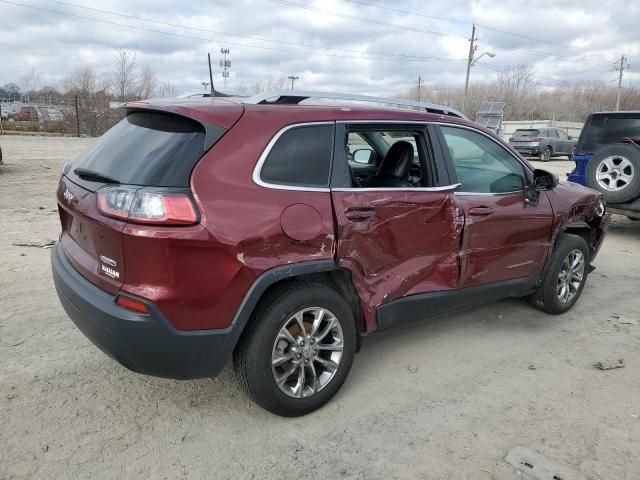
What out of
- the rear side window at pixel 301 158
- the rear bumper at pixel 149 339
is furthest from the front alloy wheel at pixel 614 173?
the rear bumper at pixel 149 339

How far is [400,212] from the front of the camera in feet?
10.5

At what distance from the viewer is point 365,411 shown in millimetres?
3043

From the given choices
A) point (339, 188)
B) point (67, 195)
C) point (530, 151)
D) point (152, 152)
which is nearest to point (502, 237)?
point (339, 188)

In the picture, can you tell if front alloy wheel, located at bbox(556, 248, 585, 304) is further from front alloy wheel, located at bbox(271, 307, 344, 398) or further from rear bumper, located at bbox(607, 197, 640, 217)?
rear bumper, located at bbox(607, 197, 640, 217)

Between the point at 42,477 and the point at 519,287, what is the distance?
3570 mm

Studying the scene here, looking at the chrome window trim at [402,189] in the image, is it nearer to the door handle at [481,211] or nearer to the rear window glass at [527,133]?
the door handle at [481,211]

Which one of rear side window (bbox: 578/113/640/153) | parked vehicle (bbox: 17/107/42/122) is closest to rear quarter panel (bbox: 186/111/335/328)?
rear side window (bbox: 578/113/640/153)

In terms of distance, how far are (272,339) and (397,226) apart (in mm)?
1090

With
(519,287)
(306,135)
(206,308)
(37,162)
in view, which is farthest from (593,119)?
(37,162)

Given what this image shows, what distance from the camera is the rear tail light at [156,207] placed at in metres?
2.37

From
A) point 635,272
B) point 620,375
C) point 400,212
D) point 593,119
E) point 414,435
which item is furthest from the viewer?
point 593,119

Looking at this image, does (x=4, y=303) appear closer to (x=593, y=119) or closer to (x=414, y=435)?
(x=414, y=435)

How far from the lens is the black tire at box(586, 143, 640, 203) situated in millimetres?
6555

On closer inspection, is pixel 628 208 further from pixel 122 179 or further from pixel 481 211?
pixel 122 179
